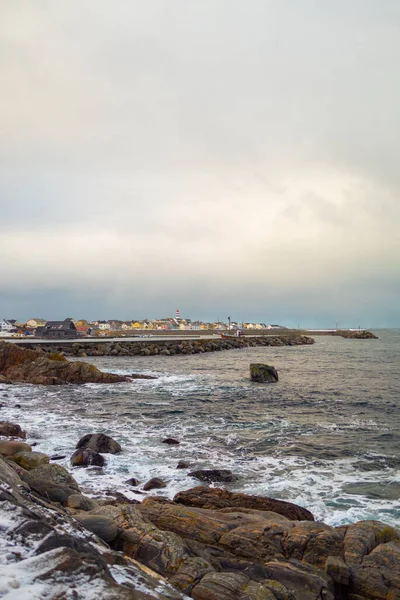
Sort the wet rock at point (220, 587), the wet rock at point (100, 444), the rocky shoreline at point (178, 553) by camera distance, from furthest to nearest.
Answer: the wet rock at point (100, 444), the wet rock at point (220, 587), the rocky shoreline at point (178, 553)

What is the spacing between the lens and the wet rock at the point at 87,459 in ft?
36.2

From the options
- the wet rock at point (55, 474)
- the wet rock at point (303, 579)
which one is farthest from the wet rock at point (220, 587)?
the wet rock at point (55, 474)

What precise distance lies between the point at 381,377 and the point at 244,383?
11.0 metres

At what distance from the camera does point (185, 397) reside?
71.4ft

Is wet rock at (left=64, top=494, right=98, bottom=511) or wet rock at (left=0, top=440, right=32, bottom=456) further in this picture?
wet rock at (left=0, top=440, right=32, bottom=456)

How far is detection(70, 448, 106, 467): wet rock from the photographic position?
1102 centimetres

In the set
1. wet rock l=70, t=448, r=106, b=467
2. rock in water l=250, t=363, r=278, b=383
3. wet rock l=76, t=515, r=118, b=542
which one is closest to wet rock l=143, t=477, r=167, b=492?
wet rock l=70, t=448, r=106, b=467

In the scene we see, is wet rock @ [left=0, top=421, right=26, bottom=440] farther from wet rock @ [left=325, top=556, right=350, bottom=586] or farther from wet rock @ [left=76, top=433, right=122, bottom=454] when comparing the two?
wet rock @ [left=325, top=556, right=350, bottom=586]

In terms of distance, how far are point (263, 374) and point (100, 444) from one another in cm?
1791

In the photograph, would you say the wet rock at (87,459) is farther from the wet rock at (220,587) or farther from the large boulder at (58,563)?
the wet rock at (220,587)

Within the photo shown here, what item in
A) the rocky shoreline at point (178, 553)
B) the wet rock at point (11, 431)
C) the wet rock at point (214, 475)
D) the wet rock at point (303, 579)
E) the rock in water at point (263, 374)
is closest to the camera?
the rocky shoreline at point (178, 553)

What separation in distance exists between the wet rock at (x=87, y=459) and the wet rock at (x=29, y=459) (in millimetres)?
1669

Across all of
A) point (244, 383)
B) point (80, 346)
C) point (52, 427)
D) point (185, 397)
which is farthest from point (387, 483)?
point (80, 346)

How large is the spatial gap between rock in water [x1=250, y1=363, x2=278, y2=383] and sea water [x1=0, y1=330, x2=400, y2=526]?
1.34 m
